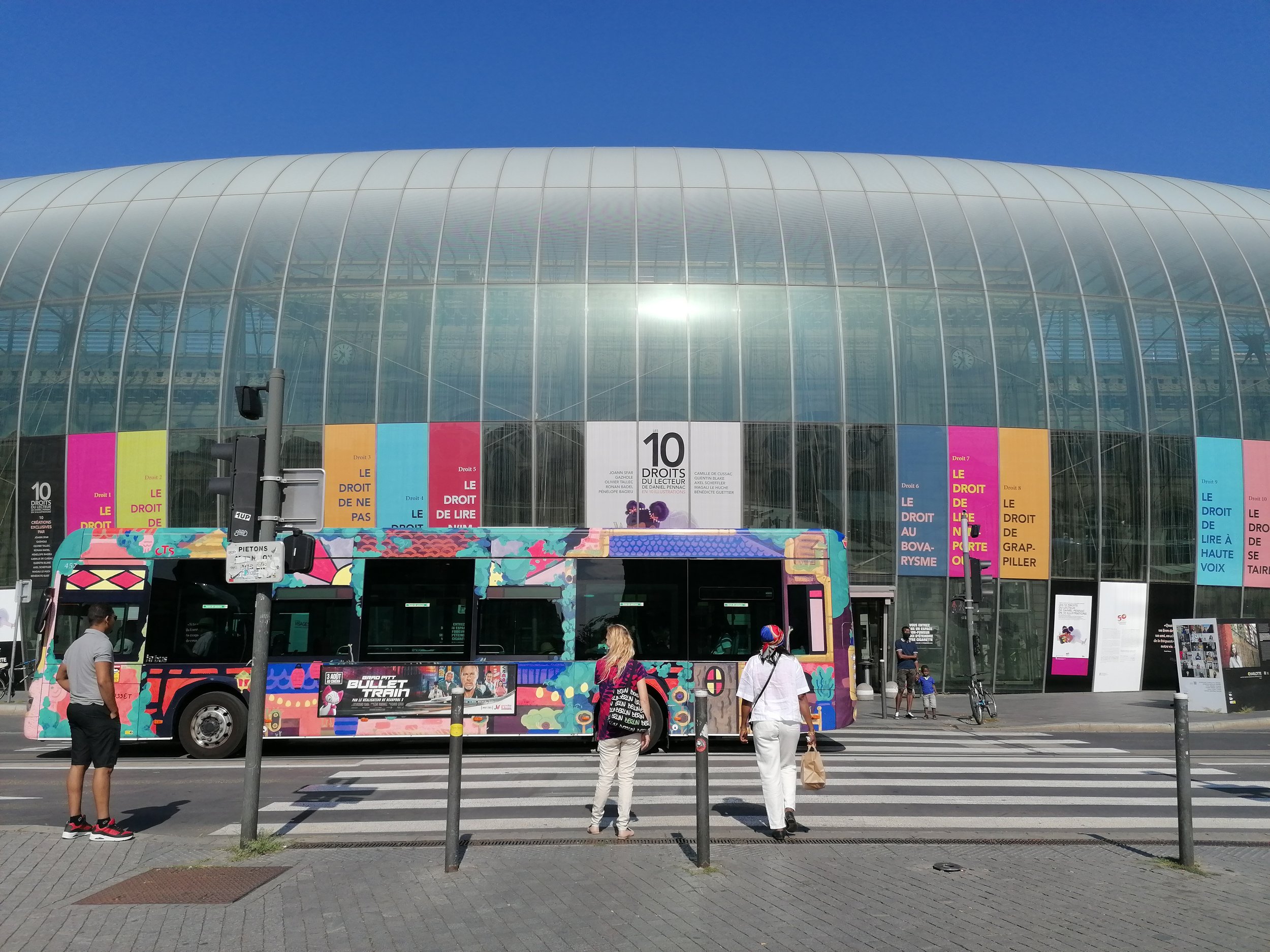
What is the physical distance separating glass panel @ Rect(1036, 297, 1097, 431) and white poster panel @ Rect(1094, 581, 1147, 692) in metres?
4.45

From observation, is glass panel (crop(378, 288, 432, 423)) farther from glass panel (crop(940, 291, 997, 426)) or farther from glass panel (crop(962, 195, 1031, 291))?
glass panel (crop(962, 195, 1031, 291))

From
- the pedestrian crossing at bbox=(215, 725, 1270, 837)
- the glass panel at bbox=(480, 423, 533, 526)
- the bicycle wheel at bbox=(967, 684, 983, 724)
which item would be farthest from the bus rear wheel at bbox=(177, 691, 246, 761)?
the bicycle wheel at bbox=(967, 684, 983, 724)

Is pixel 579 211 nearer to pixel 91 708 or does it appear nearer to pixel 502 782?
pixel 502 782

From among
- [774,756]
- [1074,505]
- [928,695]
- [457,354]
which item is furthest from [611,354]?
[774,756]

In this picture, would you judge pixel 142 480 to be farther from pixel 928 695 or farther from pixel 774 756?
pixel 774 756

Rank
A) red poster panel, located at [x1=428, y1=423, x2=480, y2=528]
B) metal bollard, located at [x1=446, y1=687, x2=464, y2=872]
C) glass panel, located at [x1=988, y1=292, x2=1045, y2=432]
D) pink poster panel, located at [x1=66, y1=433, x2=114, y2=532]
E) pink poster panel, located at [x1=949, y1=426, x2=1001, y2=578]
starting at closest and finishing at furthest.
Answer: metal bollard, located at [x1=446, y1=687, x2=464, y2=872] < red poster panel, located at [x1=428, y1=423, x2=480, y2=528] < pink poster panel, located at [x1=949, y1=426, x2=1001, y2=578] < glass panel, located at [x1=988, y1=292, x2=1045, y2=432] < pink poster panel, located at [x1=66, y1=433, x2=114, y2=532]

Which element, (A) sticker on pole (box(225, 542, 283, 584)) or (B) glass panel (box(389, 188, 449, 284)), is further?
(B) glass panel (box(389, 188, 449, 284))

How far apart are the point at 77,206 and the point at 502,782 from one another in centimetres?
2831

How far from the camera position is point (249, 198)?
3198cm

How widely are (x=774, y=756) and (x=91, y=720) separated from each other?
5.95 metres

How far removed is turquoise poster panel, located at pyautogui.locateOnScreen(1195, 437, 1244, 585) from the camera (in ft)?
95.7

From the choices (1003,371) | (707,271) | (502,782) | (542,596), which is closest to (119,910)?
(502,782)

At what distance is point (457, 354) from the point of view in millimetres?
28891

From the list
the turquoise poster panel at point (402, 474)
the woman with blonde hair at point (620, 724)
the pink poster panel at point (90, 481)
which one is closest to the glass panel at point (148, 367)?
the pink poster panel at point (90, 481)
